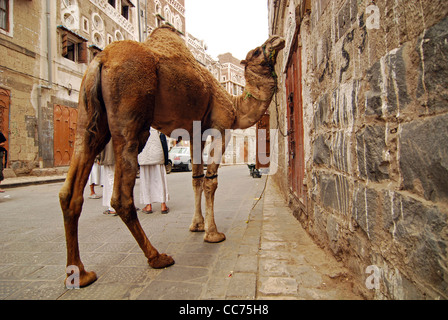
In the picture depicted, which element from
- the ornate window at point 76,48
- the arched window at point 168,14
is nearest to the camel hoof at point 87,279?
the ornate window at point 76,48

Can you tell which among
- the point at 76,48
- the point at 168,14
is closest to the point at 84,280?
the point at 76,48

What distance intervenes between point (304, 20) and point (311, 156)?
1.51m

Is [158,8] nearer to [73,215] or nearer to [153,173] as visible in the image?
[153,173]

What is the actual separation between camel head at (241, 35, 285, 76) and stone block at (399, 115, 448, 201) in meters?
2.22

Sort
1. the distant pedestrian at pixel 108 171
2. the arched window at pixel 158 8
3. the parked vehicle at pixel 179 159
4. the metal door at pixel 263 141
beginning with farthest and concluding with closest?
the arched window at pixel 158 8, the parked vehicle at pixel 179 159, the metal door at pixel 263 141, the distant pedestrian at pixel 108 171

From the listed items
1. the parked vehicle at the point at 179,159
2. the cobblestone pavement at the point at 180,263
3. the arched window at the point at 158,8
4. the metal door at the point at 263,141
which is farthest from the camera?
the arched window at the point at 158,8

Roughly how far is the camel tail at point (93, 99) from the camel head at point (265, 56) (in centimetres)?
180

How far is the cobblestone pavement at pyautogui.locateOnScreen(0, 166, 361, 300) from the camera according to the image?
1.77 meters

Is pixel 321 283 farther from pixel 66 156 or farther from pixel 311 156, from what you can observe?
pixel 66 156

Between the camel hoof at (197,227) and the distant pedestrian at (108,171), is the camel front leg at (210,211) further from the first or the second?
the distant pedestrian at (108,171)

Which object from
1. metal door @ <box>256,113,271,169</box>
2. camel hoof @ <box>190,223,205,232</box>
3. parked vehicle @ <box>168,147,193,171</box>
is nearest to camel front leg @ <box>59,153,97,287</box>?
camel hoof @ <box>190,223,205,232</box>

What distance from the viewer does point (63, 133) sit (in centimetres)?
1458

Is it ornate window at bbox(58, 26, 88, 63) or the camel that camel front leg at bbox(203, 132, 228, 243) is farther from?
ornate window at bbox(58, 26, 88, 63)

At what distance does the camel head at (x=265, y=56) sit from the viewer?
3104 mm
